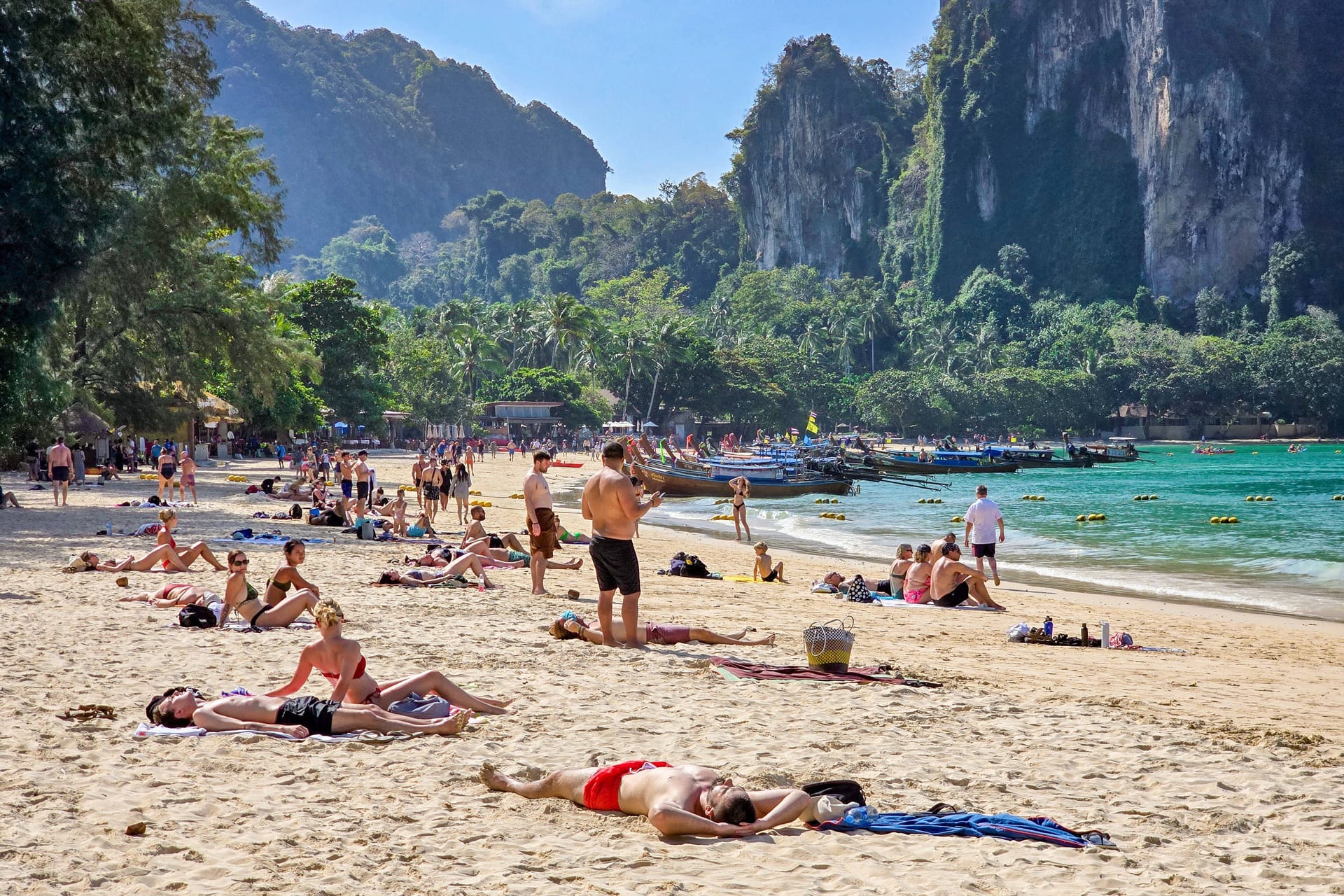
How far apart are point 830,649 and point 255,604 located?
5.01 meters

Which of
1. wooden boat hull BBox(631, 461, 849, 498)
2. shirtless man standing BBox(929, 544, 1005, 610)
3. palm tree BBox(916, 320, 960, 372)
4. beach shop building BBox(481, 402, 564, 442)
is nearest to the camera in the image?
shirtless man standing BBox(929, 544, 1005, 610)

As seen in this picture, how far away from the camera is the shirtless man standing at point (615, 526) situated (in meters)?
9.11

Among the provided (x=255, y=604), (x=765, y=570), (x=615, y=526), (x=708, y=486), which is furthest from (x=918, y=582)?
(x=708, y=486)

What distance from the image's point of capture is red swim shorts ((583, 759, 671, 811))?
5.50 metres

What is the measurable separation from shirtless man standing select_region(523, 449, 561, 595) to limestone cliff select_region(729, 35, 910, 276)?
5944 inches

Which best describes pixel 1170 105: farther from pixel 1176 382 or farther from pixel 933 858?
pixel 933 858

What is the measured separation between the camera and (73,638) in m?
9.38

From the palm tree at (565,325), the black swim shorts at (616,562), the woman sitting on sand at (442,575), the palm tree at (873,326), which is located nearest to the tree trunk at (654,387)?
the palm tree at (565,325)

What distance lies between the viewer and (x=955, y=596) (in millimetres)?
14227

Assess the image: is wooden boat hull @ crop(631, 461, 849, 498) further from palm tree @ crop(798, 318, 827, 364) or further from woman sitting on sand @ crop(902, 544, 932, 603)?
palm tree @ crop(798, 318, 827, 364)

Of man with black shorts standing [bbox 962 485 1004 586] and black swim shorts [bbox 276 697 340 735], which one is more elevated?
man with black shorts standing [bbox 962 485 1004 586]

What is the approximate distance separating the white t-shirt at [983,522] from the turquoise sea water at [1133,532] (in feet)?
10.5

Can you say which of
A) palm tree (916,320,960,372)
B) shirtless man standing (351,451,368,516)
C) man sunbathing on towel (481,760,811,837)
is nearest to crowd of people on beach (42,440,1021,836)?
man sunbathing on towel (481,760,811,837)

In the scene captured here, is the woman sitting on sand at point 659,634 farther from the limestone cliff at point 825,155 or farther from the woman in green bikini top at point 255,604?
the limestone cliff at point 825,155
